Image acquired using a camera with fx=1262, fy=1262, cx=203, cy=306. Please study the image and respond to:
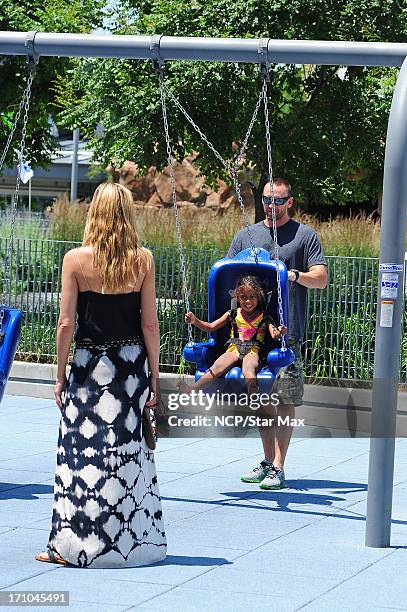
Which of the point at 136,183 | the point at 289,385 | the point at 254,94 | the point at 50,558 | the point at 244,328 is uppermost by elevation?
the point at 136,183

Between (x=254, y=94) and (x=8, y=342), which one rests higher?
(x=254, y=94)

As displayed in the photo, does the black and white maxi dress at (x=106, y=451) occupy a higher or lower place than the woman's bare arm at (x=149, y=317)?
lower

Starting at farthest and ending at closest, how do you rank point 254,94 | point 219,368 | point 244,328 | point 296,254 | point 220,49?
1. point 254,94
2. point 296,254
3. point 244,328
4. point 219,368
5. point 220,49

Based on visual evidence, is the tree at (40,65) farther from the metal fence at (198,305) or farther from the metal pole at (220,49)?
the metal pole at (220,49)

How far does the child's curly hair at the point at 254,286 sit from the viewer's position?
884 centimetres

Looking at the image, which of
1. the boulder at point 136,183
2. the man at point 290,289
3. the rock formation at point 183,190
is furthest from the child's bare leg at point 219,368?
the boulder at point 136,183

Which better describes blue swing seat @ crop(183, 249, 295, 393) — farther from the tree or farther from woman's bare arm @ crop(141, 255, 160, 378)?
the tree

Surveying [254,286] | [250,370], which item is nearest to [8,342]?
[250,370]

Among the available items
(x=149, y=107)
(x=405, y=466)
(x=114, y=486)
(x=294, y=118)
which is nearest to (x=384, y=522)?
(x=114, y=486)

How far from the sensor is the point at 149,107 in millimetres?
14367

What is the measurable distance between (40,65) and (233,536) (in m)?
12.1

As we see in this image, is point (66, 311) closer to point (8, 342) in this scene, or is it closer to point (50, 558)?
point (50, 558)

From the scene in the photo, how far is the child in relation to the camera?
8735 millimetres

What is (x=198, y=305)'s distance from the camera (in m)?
14.0
